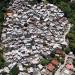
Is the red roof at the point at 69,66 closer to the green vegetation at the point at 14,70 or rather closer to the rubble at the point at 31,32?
the rubble at the point at 31,32

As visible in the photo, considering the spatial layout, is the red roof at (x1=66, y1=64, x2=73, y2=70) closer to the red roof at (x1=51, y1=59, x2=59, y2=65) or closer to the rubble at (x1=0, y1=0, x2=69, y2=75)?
the red roof at (x1=51, y1=59, x2=59, y2=65)

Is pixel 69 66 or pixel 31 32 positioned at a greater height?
pixel 31 32

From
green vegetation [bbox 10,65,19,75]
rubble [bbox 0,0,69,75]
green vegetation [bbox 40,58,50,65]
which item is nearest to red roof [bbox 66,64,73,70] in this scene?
green vegetation [bbox 40,58,50,65]

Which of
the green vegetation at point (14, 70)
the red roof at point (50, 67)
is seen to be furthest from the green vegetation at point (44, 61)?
the green vegetation at point (14, 70)

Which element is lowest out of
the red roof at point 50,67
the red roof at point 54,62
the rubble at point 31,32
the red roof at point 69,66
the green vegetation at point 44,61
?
the red roof at point 69,66

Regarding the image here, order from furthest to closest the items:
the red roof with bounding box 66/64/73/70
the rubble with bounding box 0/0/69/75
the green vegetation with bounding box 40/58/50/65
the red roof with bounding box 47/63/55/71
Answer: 1. the rubble with bounding box 0/0/69/75
2. the red roof with bounding box 66/64/73/70
3. the green vegetation with bounding box 40/58/50/65
4. the red roof with bounding box 47/63/55/71

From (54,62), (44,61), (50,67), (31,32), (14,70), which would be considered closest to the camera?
(14,70)

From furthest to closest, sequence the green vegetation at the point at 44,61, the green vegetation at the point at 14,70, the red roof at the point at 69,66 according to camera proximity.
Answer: the red roof at the point at 69,66
the green vegetation at the point at 44,61
the green vegetation at the point at 14,70

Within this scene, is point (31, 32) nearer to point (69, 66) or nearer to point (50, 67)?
point (50, 67)

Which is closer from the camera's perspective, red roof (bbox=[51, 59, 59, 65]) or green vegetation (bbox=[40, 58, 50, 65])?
green vegetation (bbox=[40, 58, 50, 65])

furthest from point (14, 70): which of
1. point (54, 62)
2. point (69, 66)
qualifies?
point (69, 66)

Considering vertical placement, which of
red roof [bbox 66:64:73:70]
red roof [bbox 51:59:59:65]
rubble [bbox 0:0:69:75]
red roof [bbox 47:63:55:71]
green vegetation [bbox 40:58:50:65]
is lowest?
red roof [bbox 66:64:73:70]

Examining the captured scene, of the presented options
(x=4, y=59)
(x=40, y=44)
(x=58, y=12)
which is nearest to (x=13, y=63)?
(x=4, y=59)
